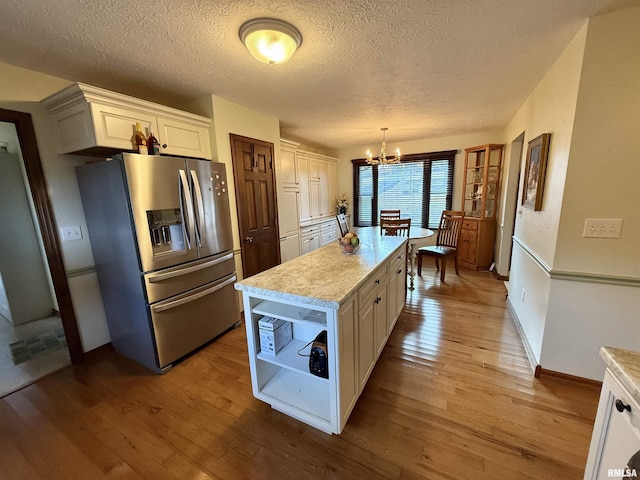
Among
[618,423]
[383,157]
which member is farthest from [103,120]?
[383,157]

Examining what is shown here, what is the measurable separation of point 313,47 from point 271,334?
1911 mm

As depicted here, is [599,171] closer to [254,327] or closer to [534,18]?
[534,18]

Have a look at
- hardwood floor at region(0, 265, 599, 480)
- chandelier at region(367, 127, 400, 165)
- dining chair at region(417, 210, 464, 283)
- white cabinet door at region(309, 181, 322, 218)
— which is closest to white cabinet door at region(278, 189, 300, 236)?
white cabinet door at region(309, 181, 322, 218)

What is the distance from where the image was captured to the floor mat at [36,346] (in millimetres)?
2326

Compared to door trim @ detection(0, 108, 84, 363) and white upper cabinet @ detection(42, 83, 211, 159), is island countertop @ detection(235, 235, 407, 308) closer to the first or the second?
white upper cabinet @ detection(42, 83, 211, 159)

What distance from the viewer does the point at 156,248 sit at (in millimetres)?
1992

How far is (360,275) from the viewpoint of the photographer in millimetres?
1588

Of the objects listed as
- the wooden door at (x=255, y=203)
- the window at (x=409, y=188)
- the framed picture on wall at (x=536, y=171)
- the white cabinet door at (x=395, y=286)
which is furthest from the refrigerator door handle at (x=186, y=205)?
the window at (x=409, y=188)

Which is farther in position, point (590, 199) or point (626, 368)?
point (590, 199)

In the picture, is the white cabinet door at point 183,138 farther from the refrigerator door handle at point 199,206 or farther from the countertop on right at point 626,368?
A: the countertop on right at point 626,368

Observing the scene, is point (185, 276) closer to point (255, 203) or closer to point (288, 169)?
point (255, 203)

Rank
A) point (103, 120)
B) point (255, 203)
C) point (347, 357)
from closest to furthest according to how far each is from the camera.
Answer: point (347, 357)
point (103, 120)
point (255, 203)

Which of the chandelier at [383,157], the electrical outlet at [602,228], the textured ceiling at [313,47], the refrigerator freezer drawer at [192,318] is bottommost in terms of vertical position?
the refrigerator freezer drawer at [192,318]

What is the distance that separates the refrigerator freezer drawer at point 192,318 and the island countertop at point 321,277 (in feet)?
3.02
